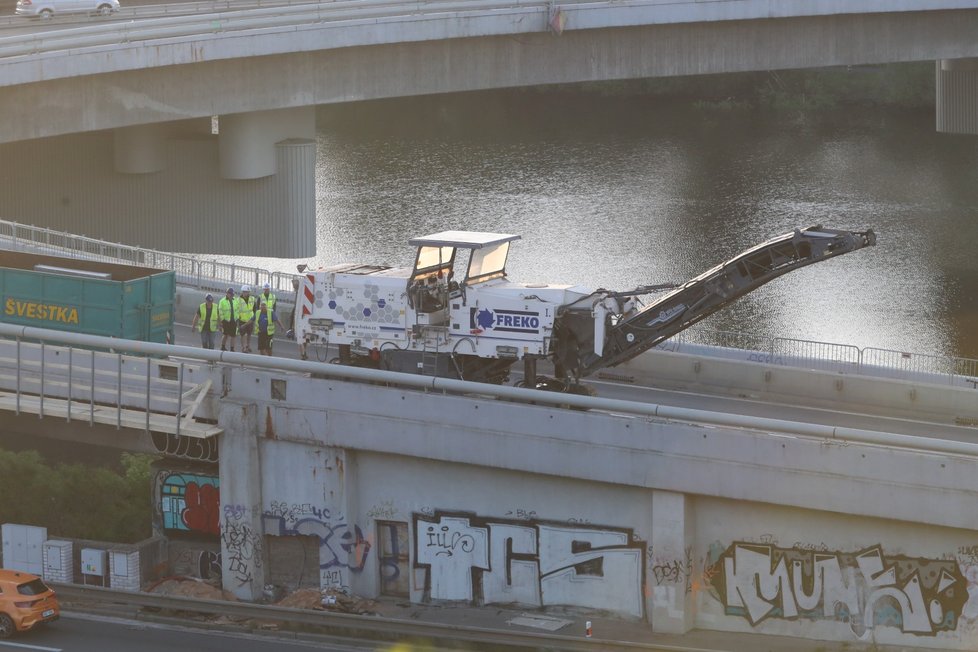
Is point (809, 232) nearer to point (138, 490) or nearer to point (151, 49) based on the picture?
point (138, 490)

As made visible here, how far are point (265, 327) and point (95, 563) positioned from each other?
6.04m

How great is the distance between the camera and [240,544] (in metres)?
29.7

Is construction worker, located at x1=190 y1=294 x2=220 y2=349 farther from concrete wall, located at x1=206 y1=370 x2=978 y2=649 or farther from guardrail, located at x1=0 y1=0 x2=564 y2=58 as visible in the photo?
guardrail, located at x1=0 y1=0 x2=564 y2=58

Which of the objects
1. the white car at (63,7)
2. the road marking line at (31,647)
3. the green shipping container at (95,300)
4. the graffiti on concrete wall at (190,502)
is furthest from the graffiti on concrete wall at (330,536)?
the white car at (63,7)

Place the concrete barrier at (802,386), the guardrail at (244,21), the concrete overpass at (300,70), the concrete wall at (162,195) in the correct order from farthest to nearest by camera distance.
Answer: the concrete wall at (162,195), the concrete overpass at (300,70), the guardrail at (244,21), the concrete barrier at (802,386)

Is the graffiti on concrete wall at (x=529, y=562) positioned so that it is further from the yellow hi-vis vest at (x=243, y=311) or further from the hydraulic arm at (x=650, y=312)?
the yellow hi-vis vest at (x=243, y=311)

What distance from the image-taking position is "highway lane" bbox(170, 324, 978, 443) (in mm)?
29172

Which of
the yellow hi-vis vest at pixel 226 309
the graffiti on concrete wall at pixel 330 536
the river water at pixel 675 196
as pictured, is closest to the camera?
the graffiti on concrete wall at pixel 330 536

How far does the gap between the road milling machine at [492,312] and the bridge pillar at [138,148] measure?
21.1 m

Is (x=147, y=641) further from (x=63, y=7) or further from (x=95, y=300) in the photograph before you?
(x=63, y=7)

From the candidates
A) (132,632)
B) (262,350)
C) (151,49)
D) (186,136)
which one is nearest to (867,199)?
(186,136)

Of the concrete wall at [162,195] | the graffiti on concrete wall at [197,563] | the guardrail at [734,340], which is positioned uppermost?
the concrete wall at [162,195]

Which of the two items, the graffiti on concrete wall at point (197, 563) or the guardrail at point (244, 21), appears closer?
the graffiti on concrete wall at point (197, 563)

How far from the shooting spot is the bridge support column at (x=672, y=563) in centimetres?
2661
